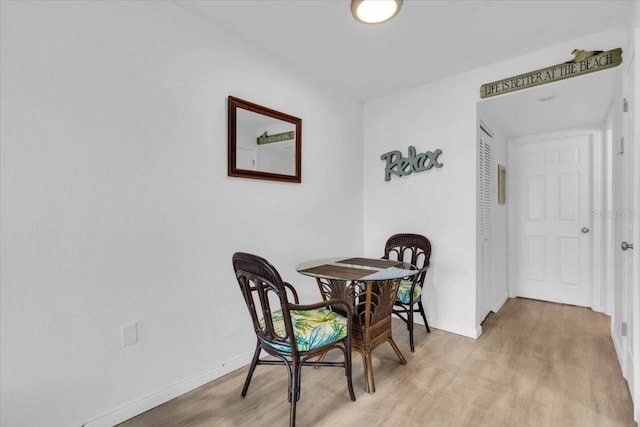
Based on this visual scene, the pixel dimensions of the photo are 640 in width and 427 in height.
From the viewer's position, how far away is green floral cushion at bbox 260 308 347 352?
1632mm

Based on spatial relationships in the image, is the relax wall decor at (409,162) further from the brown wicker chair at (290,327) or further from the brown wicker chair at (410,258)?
the brown wicker chair at (290,327)

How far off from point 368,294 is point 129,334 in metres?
1.37

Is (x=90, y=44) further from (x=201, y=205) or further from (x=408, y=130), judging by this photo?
(x=408, y=130)

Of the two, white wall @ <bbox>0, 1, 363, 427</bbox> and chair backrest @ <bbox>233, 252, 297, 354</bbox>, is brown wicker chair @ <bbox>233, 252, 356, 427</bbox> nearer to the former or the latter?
chair backrest @ <bbox>233, 252, 297, 354</bbox>

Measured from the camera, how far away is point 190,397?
6.21ft

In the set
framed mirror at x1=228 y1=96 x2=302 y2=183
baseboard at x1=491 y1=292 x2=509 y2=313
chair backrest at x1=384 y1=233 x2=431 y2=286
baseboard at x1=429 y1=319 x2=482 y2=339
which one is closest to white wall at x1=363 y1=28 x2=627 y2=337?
baseboard at x1=429 y1=319 x2=482 y2=339

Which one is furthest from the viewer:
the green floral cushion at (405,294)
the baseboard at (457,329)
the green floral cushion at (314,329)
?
the baseboard at (457,329)

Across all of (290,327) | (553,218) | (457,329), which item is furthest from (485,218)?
(290,327)

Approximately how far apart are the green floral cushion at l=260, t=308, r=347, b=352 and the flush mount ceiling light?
1686 millimetres

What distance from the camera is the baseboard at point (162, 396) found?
161 cm

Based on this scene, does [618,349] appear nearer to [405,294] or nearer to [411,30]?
[405,294]

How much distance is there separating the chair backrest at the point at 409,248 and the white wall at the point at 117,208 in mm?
1249

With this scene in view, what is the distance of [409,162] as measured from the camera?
3123 millimetres

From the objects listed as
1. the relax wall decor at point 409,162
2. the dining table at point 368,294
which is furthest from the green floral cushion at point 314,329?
the relax wall decor at point 409,162
